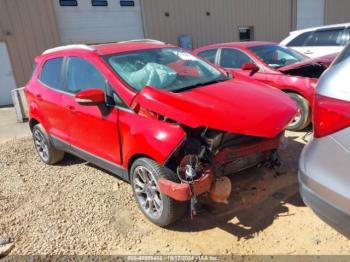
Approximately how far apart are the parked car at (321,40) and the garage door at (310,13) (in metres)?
12.2

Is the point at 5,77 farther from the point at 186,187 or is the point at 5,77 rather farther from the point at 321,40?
the point at 186,187

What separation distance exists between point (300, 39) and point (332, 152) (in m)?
7.91

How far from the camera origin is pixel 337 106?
1.85 m

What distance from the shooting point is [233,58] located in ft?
20.8

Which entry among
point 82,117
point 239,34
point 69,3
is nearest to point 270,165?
point 82,117

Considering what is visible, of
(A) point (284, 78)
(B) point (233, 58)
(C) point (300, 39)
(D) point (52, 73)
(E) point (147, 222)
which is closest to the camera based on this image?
(E) point (147, 222)

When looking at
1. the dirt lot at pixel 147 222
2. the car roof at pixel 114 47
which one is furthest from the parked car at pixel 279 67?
the car roof at pixel 114 47

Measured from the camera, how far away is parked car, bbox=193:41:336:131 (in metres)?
5.23

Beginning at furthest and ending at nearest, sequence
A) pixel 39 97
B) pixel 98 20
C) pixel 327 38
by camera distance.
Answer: pixel 98 20, pixel 327 38, pixel 39 97

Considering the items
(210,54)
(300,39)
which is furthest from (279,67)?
(300,39)

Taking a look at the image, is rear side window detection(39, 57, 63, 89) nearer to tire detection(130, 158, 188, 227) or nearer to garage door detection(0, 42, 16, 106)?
tire detection(130, 158, 188, 227)

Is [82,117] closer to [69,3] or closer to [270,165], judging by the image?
[270,165]

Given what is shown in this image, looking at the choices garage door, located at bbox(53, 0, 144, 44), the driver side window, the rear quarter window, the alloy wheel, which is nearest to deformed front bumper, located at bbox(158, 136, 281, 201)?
the alloy wheel

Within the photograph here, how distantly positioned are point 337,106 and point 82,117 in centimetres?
275
